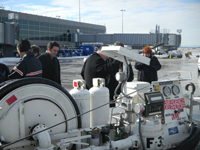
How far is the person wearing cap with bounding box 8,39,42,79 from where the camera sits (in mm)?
3191

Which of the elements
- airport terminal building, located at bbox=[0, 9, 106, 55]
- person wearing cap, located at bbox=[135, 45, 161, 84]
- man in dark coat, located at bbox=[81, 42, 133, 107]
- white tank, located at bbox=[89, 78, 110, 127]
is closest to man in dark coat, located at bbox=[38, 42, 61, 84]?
man in dark coat, located at bbox=[81, 42, 133, 107]

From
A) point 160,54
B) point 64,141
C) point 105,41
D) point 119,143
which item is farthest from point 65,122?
point 105,41

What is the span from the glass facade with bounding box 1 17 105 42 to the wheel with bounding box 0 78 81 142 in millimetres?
40955

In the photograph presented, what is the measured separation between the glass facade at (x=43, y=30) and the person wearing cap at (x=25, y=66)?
39831mm

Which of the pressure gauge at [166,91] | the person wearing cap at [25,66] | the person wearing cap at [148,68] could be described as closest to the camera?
the person wearing cap at [25,66]

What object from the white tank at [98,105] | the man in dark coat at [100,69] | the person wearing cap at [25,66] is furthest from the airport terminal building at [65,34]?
the white tank at [98,105]

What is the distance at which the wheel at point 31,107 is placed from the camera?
2.36m

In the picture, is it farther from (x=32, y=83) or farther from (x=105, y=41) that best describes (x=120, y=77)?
(x=105, y=41)

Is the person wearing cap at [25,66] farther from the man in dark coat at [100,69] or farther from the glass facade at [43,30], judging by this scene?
the glass facade at [43,30]

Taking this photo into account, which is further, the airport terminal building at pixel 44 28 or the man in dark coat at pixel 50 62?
the airport terminal building at pixel 44 28

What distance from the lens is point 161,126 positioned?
10.4 feet

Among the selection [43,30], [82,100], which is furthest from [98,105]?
[43,30]

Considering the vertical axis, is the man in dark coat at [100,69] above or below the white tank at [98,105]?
above

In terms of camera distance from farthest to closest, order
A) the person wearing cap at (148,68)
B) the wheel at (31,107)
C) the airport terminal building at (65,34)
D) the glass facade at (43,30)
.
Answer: the glass facade at (43,30) → the airport terminal building at (65,34) → the person wearing cap at (148,68) → the wheel at (31,107)
